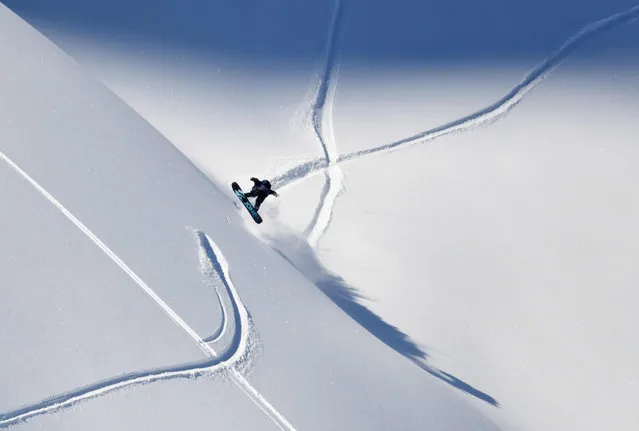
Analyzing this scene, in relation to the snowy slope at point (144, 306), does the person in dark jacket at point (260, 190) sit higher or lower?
higher

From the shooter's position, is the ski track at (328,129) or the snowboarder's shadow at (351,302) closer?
the snowboarder's shadow at (351,302)

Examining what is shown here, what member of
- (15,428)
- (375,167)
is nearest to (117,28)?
(375,167)

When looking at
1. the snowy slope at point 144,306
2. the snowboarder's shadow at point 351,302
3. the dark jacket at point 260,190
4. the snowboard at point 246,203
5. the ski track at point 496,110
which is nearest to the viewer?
the snowy slope at point 144,306

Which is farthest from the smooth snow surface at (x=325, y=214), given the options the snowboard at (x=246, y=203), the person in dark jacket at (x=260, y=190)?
the person in dark jacket at (x=260, y=190)

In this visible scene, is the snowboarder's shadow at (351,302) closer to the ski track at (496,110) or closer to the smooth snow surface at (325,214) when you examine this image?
the smooth snow surface at (325,214)

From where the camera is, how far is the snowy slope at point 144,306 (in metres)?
9.17

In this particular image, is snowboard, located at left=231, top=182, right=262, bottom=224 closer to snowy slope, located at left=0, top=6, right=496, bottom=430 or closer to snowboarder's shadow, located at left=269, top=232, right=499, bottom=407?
snowy slope, located at left=0, top=6, right=496, bottom=430

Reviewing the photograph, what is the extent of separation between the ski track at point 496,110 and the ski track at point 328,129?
0.92 ft

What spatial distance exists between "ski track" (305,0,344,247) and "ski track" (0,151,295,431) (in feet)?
9.98

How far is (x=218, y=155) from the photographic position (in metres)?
15.2

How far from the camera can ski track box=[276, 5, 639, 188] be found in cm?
1518

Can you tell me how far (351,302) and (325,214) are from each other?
204 cm

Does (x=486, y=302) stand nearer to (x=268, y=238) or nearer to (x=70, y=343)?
(x=268, y=238)

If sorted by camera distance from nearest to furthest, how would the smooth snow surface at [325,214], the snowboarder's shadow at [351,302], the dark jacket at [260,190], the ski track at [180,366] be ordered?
the ski track at [180,366] → the smooth snow surface at [325,214] → the snowboarder's shadow at [351,302] → the dark jacket at [260,190]
